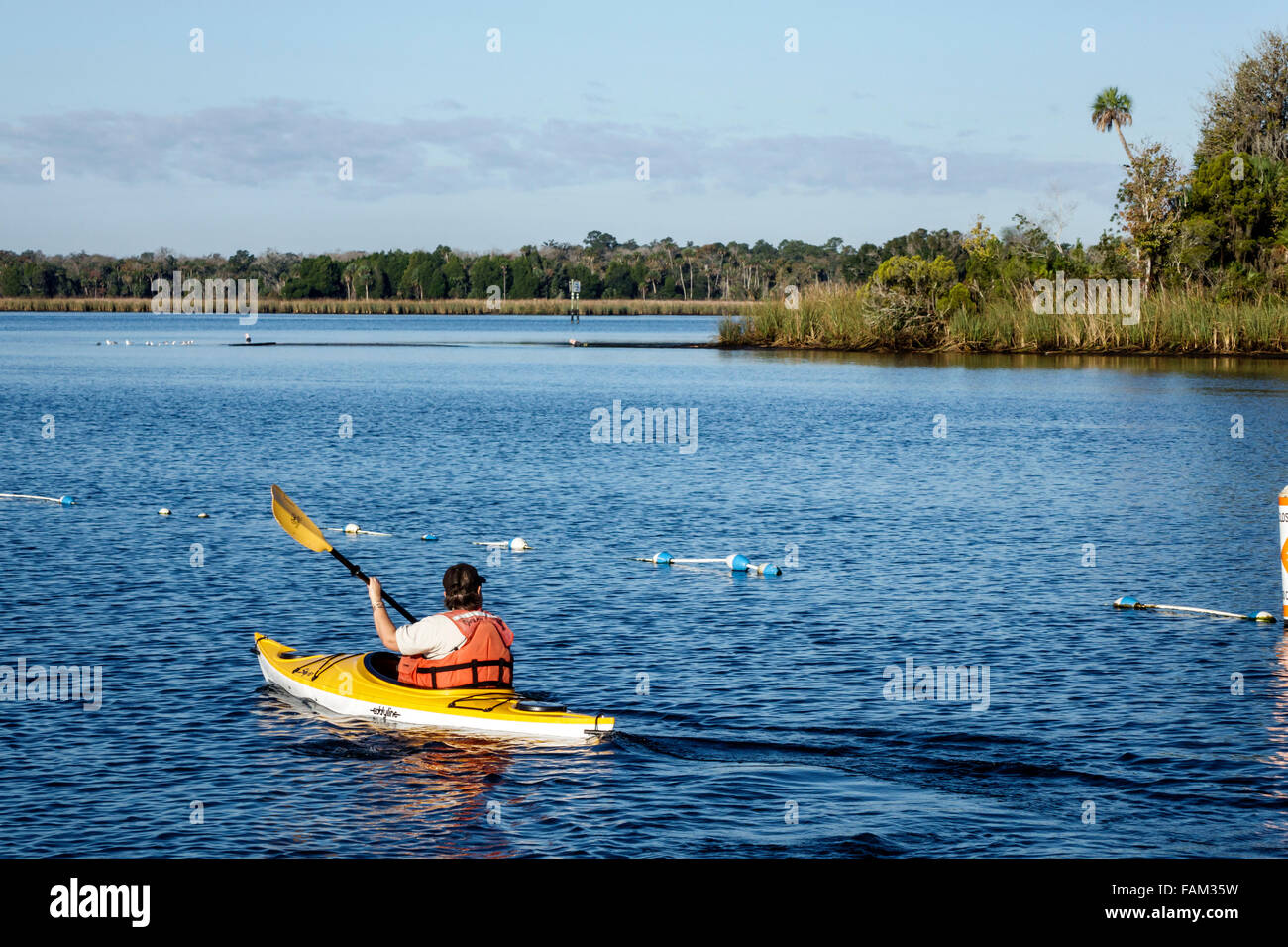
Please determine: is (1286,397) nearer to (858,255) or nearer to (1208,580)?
(1208,580)

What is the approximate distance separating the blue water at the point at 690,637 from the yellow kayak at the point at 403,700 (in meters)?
0.17

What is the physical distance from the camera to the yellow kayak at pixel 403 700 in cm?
1212

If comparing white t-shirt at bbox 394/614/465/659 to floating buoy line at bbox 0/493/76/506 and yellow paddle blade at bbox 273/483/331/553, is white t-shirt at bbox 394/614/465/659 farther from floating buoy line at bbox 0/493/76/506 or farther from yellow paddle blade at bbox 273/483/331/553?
floating buoy line at bbox 0/493/76/506

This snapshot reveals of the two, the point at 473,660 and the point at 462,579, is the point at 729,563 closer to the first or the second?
the point at 473,660

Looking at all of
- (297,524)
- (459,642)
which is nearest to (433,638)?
(459,642)

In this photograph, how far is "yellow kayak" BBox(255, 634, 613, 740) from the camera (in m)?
12.1

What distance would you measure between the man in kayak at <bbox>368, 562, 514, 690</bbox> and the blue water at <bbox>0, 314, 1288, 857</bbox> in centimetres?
55

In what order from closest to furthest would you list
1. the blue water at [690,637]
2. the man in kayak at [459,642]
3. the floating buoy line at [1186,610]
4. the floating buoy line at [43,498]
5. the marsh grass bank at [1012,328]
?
the blue water at [690,637], the man in kayak at [459,642], the floating buoy line at [1186,610], the floating buoy line at [43,498], the marsh grass bank at [1012,328]

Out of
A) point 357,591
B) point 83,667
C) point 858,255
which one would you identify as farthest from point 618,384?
point 858,255

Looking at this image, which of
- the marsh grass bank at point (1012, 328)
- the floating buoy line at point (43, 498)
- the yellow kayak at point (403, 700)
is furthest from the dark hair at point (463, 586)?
the marsh grass bank at point (1012, 328)

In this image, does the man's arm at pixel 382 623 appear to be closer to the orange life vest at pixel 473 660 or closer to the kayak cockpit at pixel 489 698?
the orange life vest at pixel 473 660

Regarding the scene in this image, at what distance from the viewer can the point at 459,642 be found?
12312 mm

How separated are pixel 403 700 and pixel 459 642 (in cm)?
80

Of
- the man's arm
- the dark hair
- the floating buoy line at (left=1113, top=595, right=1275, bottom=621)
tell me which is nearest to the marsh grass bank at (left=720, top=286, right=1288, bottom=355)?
the floating buoy line at (left=1113, top=595, right=1275, bottom=621)
